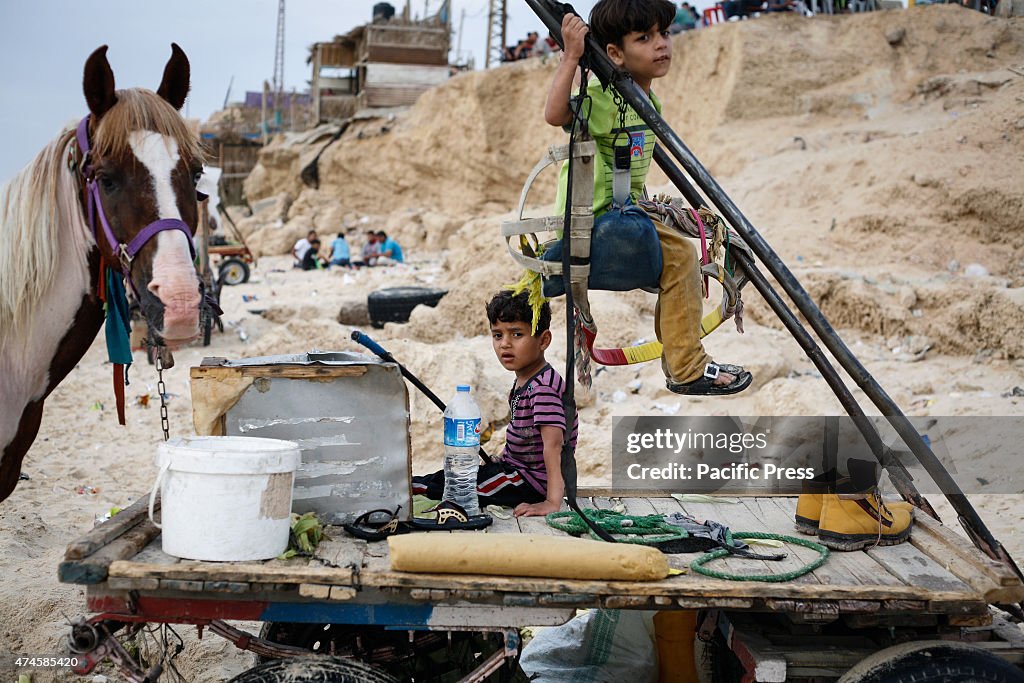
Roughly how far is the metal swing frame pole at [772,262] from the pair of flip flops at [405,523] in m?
1.37

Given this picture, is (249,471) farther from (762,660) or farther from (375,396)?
(762,660)

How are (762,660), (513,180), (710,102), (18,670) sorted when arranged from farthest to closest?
(513,180), (710,102), (18,670), (762,660)

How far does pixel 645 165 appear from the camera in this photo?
340cm

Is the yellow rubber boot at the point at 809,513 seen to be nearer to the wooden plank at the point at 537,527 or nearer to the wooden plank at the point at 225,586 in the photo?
the wooden plank at the point at 537,527

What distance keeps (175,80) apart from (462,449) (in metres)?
1.88

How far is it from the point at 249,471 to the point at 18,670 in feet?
6.81

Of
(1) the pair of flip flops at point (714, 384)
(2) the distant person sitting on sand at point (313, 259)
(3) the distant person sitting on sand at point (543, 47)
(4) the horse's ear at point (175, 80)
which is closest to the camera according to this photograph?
(1) the pair of flip flops at point (714, 384)

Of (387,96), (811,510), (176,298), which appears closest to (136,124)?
(176,298)

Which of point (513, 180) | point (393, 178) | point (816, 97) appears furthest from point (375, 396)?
point (393, 178)

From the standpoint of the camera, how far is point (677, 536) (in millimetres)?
3018

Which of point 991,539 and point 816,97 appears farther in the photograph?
point 816,97

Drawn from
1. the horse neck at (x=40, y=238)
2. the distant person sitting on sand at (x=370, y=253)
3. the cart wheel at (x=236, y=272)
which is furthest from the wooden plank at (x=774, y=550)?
the distant person sitting on sand at (x=370, y=253)

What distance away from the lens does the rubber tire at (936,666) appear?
2.51 m

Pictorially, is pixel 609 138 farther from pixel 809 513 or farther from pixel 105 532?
pixel 105 532
